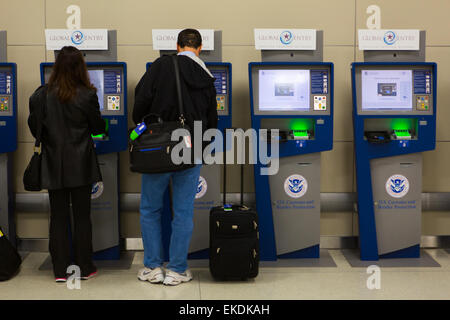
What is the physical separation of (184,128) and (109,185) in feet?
3.54

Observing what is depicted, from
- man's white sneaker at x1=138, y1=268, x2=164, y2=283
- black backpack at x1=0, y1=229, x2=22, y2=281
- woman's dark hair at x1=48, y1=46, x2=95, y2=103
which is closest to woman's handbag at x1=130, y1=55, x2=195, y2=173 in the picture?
woman's dark hair at x1=48, y1=46, x2=95, y2=103

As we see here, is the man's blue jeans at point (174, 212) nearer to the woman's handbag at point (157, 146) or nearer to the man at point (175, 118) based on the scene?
the man at point (175, 118)

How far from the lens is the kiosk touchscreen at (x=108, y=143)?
4.06m

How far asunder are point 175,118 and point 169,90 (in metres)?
0.18

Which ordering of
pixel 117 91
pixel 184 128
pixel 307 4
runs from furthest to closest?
pixel 307 4 < pixel 117 91 < pixel 184 128

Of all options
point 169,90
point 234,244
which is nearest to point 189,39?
point 169,90

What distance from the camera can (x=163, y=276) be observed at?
379 centimetres

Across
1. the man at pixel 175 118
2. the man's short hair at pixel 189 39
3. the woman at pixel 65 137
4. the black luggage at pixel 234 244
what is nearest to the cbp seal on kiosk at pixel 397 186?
the black luggage at pixel 234 244

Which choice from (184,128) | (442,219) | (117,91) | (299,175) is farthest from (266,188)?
(442,219)

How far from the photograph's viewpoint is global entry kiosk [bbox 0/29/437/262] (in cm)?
407

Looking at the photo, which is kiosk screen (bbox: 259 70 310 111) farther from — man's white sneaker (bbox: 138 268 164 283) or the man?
man's white sneaker (bbox: 138 268 164 283)

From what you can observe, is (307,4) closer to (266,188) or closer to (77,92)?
(266,188)

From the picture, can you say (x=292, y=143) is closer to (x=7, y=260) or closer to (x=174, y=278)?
(x=174, y=278)

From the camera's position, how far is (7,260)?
3812mm
